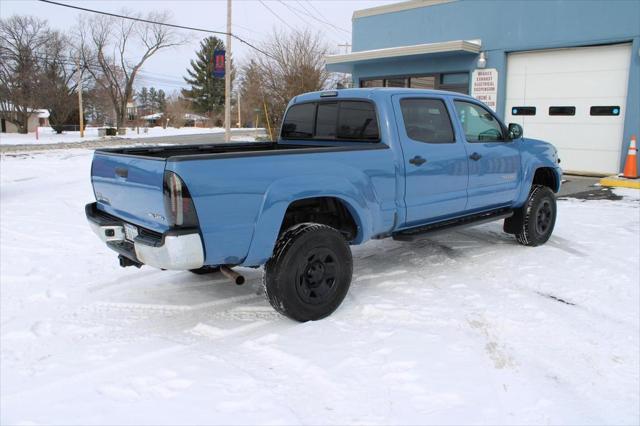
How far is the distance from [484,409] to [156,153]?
3512 millimetres

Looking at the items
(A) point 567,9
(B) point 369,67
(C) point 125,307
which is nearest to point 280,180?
(C) point 125,307

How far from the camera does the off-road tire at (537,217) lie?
6.25m

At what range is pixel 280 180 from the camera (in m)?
3.72

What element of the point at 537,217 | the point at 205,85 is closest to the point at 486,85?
the point at 537,217

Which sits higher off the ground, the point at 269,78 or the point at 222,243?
the point at 269,78

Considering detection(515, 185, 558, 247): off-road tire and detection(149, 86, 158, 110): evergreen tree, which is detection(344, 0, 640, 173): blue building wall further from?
detection(149, 86, 158, 110): evergreen tree

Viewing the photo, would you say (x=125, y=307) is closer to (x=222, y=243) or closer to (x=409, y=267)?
(x=222, y=243)

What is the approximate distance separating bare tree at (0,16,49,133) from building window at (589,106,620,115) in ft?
149

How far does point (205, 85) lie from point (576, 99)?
77.2 metres

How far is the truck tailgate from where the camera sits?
11.3ft

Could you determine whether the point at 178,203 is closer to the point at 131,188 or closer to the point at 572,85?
the point at 131,188

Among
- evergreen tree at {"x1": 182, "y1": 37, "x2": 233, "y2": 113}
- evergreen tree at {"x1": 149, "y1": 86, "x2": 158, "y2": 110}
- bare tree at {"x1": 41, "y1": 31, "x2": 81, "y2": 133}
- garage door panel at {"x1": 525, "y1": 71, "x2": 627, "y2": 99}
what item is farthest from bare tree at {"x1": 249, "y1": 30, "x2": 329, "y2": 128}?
evergreen tree at {"x1": 149, "y1": 86, "x2": 158, "y2": 110}

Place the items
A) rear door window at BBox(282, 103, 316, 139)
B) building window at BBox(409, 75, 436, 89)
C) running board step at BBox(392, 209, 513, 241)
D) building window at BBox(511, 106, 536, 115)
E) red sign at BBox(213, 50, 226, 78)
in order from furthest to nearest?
red sign at BBox(213, 50, 226, 78) < building window at BBox(409, 75, 436, 89) < building window at BBox(511, 106, 536, 115) < rear door window at BBox(282, 103, 316, 139) < running board step at BBox(392, 209, 513, 241)

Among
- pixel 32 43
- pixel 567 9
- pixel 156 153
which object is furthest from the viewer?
pixel 32 43
